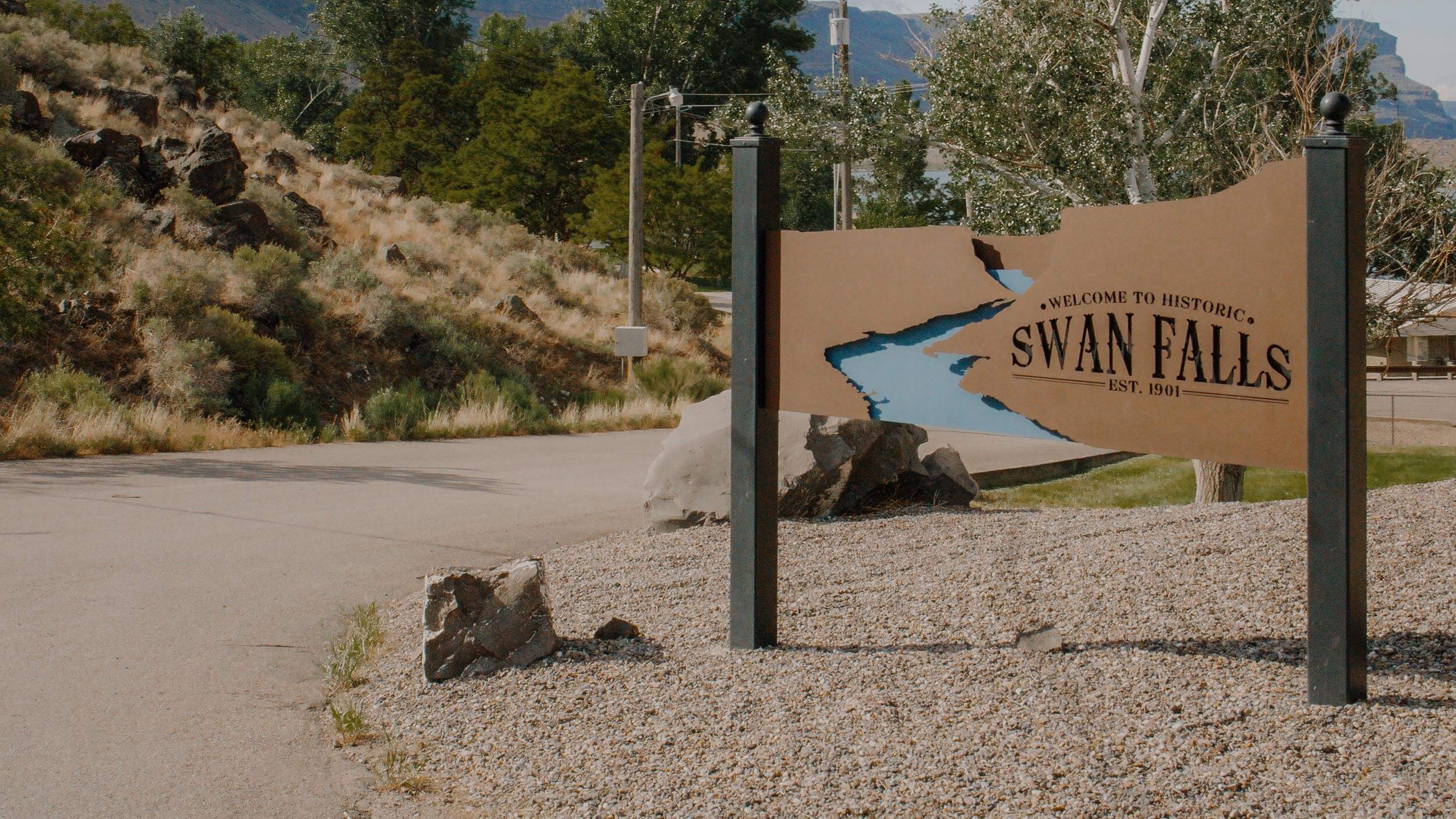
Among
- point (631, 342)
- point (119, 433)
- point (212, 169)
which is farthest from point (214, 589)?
point (212, 169)

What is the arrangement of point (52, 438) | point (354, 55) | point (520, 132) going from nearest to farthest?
point (52, 438), point (520, 132), point (354, 55)

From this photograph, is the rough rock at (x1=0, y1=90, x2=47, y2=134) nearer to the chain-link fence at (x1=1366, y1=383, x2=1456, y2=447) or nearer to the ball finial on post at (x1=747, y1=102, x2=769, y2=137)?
the ball finial on post at (x1=747, y1=102, x2=769, y2=137)

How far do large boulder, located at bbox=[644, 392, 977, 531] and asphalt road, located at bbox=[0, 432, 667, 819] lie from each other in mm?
940

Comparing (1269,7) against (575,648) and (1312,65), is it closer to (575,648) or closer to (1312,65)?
(1312,65)

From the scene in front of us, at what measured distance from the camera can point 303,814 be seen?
408 centimetres

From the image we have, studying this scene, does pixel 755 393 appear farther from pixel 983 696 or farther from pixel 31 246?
pixel 31 246

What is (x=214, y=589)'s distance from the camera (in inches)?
280

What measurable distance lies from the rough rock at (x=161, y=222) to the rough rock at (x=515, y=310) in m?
5.60

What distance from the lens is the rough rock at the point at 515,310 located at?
23.0 metres

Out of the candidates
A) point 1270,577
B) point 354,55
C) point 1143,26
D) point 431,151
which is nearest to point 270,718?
point 1270,577

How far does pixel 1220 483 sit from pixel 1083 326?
21.3 ft

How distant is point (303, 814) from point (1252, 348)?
11.4 ft

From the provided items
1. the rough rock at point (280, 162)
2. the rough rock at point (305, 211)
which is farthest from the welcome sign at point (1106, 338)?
the rough rock at point (280, 162)

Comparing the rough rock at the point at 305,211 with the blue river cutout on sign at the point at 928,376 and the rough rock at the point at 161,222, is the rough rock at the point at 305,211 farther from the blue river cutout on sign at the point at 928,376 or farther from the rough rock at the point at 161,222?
the blue river cutout on sign at the point at 928,376
